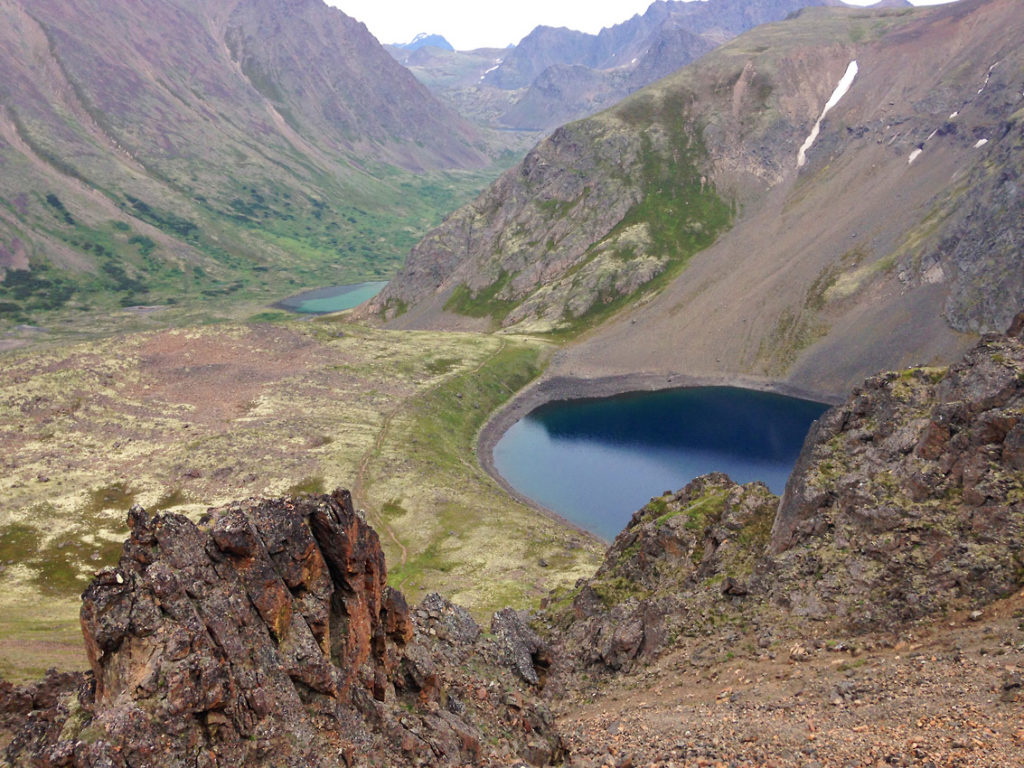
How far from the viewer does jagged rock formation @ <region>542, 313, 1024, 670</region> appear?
31.2 m

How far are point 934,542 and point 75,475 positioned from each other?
101 m

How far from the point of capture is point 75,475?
94.1 metres

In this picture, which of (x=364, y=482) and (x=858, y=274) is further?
(x=858, y=274)

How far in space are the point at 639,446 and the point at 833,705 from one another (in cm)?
10510

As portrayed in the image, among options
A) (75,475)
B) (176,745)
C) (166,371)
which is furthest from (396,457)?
(176,745)

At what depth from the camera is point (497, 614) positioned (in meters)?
46.0

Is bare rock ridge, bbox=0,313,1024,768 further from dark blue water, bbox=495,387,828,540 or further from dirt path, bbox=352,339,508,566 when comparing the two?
dark blue water, bbox=495,387,828,540

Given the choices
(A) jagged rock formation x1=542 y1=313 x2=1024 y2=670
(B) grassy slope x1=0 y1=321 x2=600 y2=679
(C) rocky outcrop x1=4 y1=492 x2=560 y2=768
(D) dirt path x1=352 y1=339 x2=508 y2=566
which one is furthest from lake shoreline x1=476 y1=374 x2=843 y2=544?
(C) rocky outcrop x1=4 y1=492 x2=560 y2=768

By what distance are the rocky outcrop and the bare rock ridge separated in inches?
2.8

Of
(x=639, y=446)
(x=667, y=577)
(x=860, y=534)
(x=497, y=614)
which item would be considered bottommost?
(x=497, y=614)

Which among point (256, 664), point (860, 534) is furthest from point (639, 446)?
point (256, 664)

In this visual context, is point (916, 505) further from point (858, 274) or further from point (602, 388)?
point (858, 274)

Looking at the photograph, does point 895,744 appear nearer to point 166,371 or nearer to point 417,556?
point 417,556

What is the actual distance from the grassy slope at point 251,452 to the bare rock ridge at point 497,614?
25.4 m
